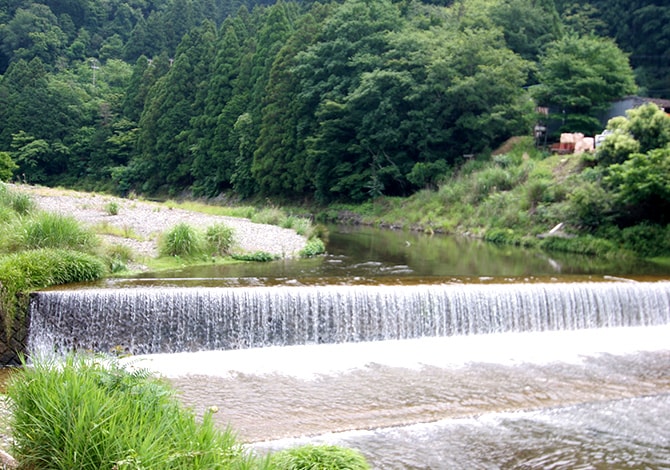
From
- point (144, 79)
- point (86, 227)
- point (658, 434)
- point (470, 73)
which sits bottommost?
point (658, 434)

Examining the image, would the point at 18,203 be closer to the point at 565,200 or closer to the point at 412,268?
the point at 412,268

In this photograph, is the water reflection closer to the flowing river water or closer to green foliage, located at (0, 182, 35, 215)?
the flowing river water

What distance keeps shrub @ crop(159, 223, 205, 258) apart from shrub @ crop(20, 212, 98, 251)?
2200 millimetres

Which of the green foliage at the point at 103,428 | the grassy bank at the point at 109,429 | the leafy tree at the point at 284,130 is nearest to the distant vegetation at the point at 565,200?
the leafy tree at the point at 284,130

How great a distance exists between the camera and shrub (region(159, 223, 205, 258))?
50.0 feet

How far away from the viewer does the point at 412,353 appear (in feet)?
35.7

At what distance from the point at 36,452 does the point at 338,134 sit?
31.2 m

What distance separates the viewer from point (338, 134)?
115ft

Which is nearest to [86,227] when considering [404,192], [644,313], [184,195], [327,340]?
[327,340]

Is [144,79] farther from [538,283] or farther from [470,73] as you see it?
[538,283]

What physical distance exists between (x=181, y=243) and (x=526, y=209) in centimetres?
1322

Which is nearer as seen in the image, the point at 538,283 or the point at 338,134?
the point at 538,283

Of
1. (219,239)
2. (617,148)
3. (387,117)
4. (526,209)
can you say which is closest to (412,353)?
(219,239)

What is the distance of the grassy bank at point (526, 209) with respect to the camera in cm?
1939
